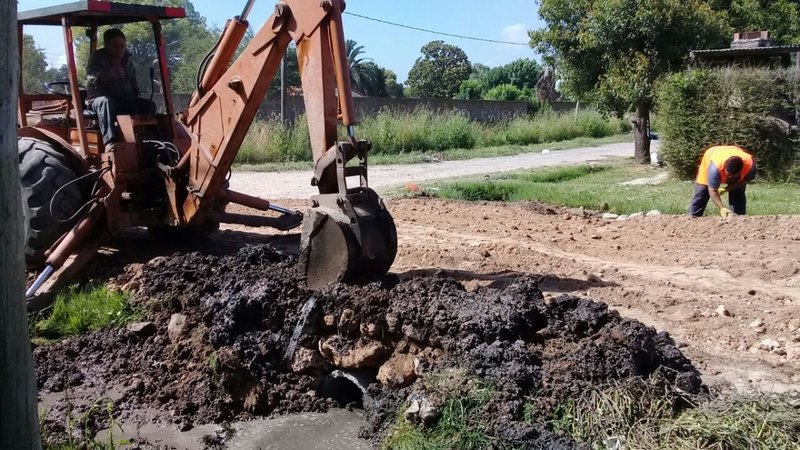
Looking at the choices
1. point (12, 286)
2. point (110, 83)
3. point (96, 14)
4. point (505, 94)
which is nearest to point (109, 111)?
point (110, 83)

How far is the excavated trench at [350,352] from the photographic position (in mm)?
4422

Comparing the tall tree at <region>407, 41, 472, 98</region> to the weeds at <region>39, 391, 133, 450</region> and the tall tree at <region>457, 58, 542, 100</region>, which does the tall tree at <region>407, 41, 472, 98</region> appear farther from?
the weeds at <region>39, 391, 133, 450</region>

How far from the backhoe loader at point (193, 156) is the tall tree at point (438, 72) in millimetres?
49583

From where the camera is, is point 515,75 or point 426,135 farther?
point 515,75

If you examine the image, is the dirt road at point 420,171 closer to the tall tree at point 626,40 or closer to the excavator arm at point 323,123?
the tall tree at point 626,40

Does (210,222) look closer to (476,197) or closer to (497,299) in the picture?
(497,299)

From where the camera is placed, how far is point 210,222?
8.58 meters

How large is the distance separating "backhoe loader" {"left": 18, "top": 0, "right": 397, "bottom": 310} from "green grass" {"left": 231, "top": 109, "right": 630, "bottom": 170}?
7565 millimetres

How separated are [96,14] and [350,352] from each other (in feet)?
14.7

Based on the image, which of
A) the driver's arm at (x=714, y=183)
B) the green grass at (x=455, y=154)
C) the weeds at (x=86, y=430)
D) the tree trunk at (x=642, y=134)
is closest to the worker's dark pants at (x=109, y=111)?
the weeds at (x=86, y=430)

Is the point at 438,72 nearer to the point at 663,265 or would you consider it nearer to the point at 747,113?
the point at 747,113

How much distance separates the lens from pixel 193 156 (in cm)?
744

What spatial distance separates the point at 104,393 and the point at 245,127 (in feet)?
8.50

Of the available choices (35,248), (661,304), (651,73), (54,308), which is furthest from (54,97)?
(651,73)
